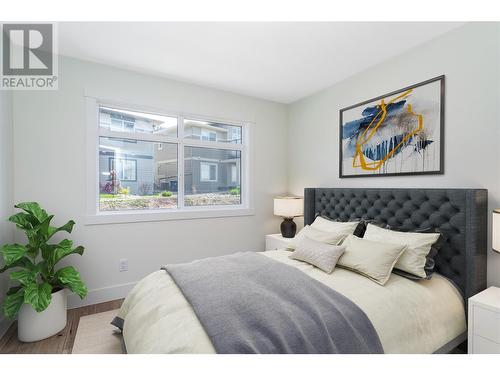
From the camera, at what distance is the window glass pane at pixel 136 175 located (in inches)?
109

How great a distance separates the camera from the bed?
1.31 meters

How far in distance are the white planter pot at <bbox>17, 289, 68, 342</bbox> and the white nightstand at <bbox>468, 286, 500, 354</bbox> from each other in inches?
120

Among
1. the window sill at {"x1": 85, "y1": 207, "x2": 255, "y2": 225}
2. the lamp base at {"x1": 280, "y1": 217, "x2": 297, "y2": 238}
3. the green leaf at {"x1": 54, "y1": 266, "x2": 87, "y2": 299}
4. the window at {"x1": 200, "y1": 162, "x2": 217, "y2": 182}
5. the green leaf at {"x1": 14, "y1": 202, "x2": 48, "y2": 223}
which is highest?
the window at {"x1": 200, "y1": 162, "x2": 217, "y2": 182}

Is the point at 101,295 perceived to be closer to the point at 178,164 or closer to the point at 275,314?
the point at 178,164

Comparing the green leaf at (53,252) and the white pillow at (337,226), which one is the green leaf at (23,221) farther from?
the white pillow at (337,226)

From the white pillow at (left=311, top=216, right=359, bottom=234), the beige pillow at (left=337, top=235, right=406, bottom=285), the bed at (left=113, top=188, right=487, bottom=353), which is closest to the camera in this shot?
the bed at (left=113, top=188, right=487, bottom=353)

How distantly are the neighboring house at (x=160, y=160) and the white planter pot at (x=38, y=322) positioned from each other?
1.21 metres

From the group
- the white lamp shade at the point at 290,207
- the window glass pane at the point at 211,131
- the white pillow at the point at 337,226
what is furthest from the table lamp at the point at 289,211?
the window glass pane at the point at 211,131

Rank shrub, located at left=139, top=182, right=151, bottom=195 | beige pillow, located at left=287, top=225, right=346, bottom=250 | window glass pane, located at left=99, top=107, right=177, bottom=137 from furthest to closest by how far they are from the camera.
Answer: shrub, located at left=139, top=182, right=151, bottom=195
window glass pane, located at left=99, top=107, right=177, bottom=137
beige pillow, located at left=287, top=225, right=346, bottom=250

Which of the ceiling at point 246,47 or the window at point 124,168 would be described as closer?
the ceiling at point 246,47

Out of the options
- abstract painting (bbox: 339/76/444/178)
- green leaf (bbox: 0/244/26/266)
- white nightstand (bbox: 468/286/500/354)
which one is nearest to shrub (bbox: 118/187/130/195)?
green leaf (bbox: 0/244/26/266)

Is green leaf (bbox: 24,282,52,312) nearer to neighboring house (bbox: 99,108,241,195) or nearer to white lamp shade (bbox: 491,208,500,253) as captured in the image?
neighboring house (bbox: 99,108,241,195)

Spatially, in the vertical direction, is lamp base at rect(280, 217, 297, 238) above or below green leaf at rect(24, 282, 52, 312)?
above

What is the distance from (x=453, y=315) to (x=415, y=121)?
158cm
